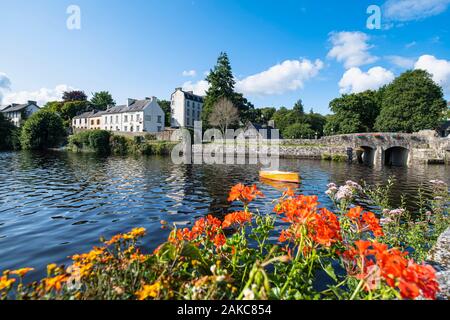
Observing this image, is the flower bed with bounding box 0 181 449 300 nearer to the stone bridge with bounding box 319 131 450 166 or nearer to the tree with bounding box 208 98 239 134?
the stone bridge with bounding box 319 131 450 166

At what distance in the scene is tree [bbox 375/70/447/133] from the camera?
5384 centimetres

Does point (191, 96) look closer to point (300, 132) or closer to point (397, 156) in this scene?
point (300, 132)

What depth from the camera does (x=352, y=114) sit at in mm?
60594

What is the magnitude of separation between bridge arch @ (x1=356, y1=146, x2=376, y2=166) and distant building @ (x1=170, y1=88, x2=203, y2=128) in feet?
155

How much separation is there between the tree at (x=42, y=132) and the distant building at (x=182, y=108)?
31286mm

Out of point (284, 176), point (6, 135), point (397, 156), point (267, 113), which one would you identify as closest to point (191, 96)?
point (267, 113)

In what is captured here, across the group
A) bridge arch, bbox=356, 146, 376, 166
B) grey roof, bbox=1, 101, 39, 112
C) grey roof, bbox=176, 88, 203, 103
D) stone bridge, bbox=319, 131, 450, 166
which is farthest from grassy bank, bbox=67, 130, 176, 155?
grey roof, bbox=1, 101, 39, 112

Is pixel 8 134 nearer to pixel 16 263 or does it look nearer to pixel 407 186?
pixel 16 263

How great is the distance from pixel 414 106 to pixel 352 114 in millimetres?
12718

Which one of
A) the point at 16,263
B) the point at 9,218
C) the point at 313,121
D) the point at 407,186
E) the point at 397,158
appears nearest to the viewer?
the point at 16,263
